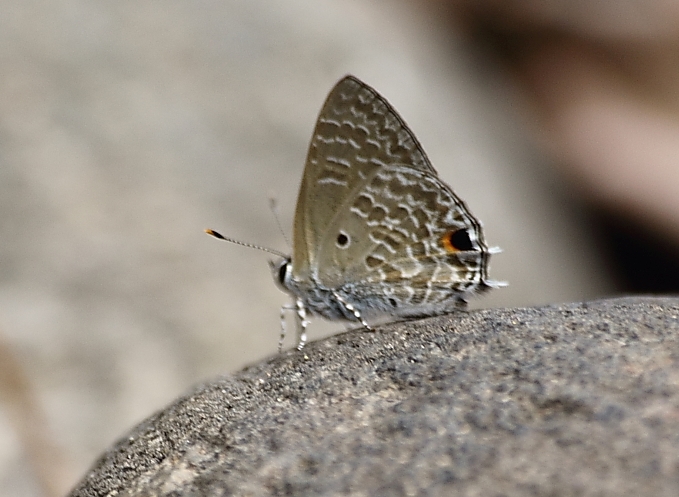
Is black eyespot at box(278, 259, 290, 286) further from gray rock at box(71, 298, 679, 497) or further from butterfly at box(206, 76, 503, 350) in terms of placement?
gray rock at box(71, 298, 679, 497)

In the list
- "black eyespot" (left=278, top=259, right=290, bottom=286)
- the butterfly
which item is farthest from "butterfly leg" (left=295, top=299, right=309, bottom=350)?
"black eyespot" (left=278, top=259, right=290, bottom=286)

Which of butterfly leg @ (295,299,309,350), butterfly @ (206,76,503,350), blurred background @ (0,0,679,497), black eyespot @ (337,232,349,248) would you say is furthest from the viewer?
blurred background @ (0,0,679,497)

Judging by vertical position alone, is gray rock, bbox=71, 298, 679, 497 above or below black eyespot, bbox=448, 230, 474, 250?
below

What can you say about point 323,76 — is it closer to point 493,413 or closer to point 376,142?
point 376,142

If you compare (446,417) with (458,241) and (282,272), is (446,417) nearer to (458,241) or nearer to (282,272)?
(458,241)

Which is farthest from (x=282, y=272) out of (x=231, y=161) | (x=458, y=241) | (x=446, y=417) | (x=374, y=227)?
(x=231, y=161)

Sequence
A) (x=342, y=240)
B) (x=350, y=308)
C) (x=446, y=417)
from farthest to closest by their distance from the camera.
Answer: (x=342, y=240), (x=350, y=308), (x=446, y=417)

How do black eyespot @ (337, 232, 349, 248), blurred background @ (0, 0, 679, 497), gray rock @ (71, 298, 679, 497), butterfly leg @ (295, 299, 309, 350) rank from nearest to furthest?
gray rock @ (71, 298, 679, 497)
butterfly leg @ (295, 299, 309, 350)
black eyespot @ (337, 232, 349, 248)
blurred background @ (0, 0, 679, 497)

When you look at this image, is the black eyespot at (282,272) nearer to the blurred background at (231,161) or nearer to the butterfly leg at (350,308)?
the butterfly leg at (350,308)
